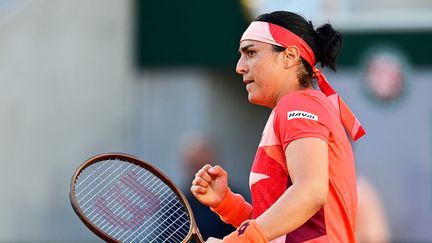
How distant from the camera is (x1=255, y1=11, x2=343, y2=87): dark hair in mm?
4523

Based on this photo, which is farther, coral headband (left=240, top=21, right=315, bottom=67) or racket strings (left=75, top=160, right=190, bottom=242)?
racket strings (left=75, top=160, right=190, bottom=242)

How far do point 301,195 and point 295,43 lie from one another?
2.33 ft

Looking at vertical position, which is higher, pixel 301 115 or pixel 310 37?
pixel 310 37

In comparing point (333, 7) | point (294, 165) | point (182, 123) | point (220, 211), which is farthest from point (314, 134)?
point (182, 123)

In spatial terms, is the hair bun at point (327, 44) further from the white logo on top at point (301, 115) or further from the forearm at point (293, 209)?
the forearm at point (293, 209)

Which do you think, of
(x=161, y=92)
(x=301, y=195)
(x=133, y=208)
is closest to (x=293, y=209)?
(x=301, y=195)

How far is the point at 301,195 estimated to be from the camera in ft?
13.3

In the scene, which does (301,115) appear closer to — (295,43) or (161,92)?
(295,43)

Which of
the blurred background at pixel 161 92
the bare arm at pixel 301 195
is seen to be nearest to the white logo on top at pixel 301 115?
the bare arm at pixel 301 195

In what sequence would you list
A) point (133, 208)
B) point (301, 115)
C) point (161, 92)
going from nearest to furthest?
point (301, 115) → point (133, 208) → point (161, 92)

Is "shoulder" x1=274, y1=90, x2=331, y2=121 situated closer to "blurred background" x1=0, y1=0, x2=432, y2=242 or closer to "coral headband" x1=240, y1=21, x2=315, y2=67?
"coral headband" x1=240, y1=21, x2=315, y2=67

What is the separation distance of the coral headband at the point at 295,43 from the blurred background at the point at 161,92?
7101 mm

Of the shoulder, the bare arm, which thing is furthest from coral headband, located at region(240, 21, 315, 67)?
the bare arm

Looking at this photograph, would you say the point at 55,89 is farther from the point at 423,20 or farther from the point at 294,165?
the point at 294,165
